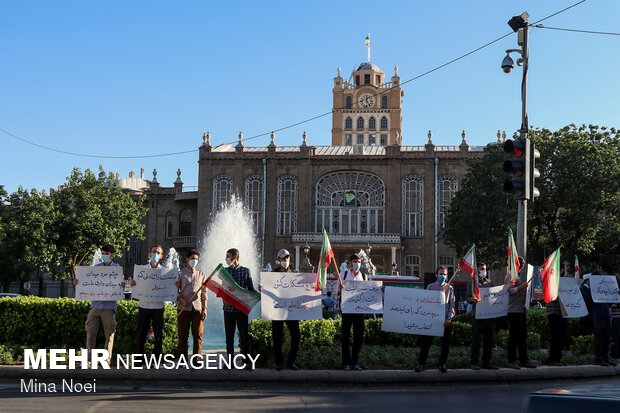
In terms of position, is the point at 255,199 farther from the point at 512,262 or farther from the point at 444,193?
the point at 512,262

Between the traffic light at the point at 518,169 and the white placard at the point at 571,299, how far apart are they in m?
2.07

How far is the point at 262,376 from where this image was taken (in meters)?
8.98

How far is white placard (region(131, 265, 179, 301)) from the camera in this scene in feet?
31.6

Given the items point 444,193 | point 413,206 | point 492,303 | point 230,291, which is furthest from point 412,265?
point 230,291

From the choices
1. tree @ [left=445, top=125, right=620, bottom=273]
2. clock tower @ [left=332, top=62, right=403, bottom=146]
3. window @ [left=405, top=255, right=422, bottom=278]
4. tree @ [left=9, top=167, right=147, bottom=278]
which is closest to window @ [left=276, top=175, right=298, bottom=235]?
window @ [left=405, top=255, right=422, bottom=278]

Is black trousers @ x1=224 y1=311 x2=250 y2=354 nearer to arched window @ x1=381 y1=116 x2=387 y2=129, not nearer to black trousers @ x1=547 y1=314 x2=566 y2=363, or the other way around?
black trousers @ x1=547 y1=314 x2=566 y2=363

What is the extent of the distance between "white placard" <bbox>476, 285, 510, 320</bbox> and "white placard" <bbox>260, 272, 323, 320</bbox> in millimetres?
2490

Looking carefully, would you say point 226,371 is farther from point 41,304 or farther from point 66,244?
point 66,244

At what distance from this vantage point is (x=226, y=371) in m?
8.99

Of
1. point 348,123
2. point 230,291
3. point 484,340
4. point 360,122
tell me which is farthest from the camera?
point 348,123

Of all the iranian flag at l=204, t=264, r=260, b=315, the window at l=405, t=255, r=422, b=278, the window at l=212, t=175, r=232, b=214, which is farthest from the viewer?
the window at l=212, t=175, r=232, b=214

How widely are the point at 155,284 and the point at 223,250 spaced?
21.0 meters

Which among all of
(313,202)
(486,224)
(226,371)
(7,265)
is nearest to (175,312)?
(226,371)

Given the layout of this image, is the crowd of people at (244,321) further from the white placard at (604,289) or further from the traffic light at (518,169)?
the white placard at (604,289)
